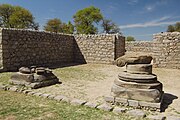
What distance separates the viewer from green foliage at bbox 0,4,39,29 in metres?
40.5

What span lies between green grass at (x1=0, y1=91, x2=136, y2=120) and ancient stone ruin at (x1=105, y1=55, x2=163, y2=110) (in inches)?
29.9

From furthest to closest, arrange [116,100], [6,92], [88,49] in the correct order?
[88,49]
[6,92]
[116,100]

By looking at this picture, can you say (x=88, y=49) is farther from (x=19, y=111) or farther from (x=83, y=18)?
(x=83, y=18)

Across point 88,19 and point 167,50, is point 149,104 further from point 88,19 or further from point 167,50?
point 88,19

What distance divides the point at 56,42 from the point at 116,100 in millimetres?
10243

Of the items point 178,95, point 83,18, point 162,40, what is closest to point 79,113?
point 178,95

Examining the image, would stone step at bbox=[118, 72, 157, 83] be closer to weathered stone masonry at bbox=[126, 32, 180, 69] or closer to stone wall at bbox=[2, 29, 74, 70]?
stone wall at bbox=[2, 29, 74, 70]

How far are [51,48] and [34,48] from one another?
179 cm

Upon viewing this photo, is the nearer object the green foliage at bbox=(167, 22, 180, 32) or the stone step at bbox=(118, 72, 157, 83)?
the stone step at bbox=(118, 72, 157, 83)

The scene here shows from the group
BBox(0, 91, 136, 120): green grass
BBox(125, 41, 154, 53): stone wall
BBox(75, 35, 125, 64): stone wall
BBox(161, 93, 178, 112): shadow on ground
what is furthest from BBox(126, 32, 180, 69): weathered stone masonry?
BBox(0, 91, 136, 120): green grass

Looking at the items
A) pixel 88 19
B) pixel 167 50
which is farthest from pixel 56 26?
pixel 167 50

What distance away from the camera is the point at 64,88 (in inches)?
265

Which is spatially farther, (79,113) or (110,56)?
(110,56)

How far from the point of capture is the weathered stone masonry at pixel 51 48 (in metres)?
10.4
